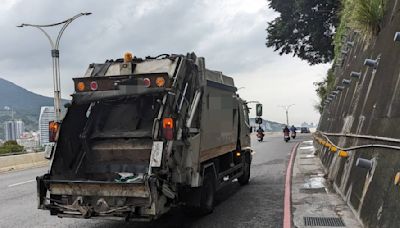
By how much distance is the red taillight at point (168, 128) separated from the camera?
22.5ft

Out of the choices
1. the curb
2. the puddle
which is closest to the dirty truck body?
the curb

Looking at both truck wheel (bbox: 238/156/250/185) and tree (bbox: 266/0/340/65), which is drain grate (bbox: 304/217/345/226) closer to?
truck wheel (bbox: 238/156/250/185)

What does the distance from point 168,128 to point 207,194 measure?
225cm

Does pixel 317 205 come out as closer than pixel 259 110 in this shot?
Yes

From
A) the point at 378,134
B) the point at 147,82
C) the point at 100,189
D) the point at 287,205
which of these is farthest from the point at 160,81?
the point at 287,205

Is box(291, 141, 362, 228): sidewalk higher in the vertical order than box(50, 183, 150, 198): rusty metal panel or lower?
lower

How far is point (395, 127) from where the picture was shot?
6.50 m

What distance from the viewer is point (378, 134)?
739 cm

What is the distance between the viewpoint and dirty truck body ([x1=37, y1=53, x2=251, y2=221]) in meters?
6.77

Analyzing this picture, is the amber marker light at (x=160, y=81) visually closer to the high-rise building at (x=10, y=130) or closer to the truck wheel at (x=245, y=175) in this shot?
the truck wheel at (x=245, y=175)

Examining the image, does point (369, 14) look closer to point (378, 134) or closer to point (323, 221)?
point (378, 134)

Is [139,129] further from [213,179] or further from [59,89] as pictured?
[59,89]

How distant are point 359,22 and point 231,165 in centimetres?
447

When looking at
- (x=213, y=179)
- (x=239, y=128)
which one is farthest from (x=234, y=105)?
(x=213, y=179)
